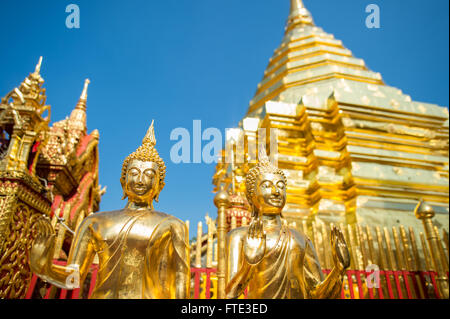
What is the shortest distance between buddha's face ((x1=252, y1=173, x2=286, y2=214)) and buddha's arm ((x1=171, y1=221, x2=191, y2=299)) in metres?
0.78

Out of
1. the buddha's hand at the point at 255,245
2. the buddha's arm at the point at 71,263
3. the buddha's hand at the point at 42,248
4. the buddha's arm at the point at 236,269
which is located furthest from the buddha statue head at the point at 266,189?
the buddha's hand at the point at 42,248

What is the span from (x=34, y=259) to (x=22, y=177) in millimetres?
2536

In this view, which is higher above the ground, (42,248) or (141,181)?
(141,181)

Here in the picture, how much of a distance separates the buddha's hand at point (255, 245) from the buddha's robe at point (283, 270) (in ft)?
0.99

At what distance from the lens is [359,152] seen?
7.16 metres

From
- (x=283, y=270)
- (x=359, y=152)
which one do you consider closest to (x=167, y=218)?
(x=283, y=270)

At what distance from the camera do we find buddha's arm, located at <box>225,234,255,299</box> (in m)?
2.52

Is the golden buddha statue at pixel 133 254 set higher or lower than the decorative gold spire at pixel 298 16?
lower

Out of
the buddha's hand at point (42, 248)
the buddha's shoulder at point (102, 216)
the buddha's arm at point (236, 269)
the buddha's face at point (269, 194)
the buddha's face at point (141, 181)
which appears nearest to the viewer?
the buddha's hand at point (42, 248)

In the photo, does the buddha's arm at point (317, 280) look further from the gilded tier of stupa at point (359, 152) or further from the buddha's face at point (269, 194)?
the gilded tier of stupa at point (359, 152)

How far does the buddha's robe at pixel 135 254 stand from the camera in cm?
241

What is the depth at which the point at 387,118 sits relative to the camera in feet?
25.7

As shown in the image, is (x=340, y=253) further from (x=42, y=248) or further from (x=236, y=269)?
(x=42, y=248)

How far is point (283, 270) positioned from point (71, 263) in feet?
5.59
